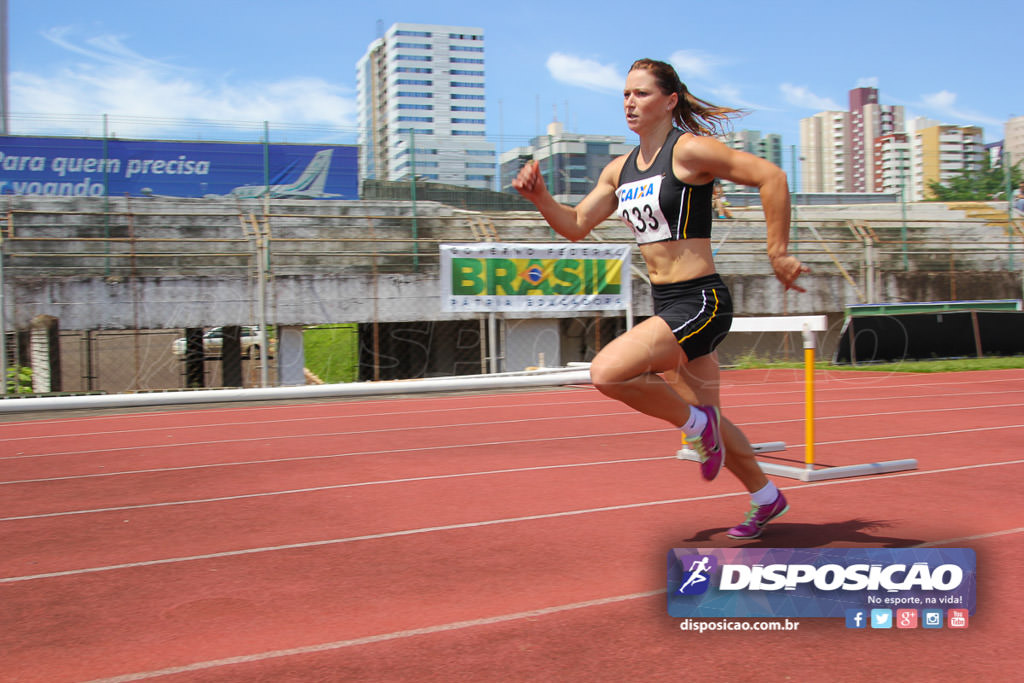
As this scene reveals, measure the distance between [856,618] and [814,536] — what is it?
115 centimetres

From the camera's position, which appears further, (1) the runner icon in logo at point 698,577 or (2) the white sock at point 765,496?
(2) the white sock at point 765,496

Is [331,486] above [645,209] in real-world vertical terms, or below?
below

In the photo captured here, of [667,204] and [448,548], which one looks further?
[448,548]

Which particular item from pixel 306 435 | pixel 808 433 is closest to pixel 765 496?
pixel 808 433

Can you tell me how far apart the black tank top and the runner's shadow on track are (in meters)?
1.36

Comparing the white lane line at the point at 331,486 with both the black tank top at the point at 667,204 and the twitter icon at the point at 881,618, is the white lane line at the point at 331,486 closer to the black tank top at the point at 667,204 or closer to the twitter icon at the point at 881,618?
the black tank top at the point at 667,204

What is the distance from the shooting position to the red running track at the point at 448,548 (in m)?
2.68

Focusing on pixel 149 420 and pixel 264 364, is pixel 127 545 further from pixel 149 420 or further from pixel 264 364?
pixel 264 364

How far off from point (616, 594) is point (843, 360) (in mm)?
14767

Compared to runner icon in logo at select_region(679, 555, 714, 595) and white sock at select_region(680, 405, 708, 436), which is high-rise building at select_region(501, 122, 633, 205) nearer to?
white sock at select_region(680, 405, 708, 436)

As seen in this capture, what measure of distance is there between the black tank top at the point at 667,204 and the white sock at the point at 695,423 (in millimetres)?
728

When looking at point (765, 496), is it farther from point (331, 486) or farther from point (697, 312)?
point (331, 486)

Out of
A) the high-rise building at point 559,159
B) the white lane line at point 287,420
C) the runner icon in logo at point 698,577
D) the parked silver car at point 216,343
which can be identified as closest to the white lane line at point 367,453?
the white lane line at point 287,420

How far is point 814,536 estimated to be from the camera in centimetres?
394
